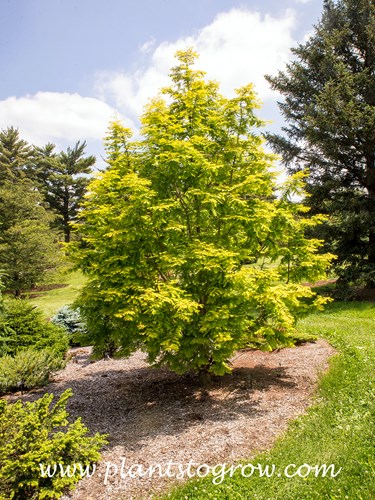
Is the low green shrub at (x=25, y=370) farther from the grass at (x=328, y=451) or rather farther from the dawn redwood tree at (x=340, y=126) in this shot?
the dawn redwood tree at (x=340, y=126)

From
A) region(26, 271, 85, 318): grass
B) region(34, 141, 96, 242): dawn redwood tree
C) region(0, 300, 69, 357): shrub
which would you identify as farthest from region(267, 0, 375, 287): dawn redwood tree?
region(34, 141, 96, 242): dawn redwood tree

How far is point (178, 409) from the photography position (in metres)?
7.43

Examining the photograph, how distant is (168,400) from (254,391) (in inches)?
80.8

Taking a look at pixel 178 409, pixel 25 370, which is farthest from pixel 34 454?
pixel 25 370

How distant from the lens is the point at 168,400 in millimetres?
8023

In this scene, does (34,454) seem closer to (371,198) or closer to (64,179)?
(371,198)

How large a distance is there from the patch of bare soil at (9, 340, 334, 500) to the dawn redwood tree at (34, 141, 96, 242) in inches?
1469

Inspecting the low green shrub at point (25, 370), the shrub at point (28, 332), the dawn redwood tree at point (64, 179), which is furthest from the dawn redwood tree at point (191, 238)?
the dawn redwood tree at point (64, 179)

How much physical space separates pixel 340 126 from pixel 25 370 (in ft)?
55.3

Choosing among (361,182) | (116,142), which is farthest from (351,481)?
(361,182)

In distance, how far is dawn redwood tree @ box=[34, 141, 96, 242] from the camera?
4431 centimetres

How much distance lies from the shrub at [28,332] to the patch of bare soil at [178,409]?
3.23 ft

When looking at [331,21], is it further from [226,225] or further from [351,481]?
[351,481]

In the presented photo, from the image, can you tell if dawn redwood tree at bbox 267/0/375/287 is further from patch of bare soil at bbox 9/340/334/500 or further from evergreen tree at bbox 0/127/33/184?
evergreen tree at bbox 0/127/33/184
